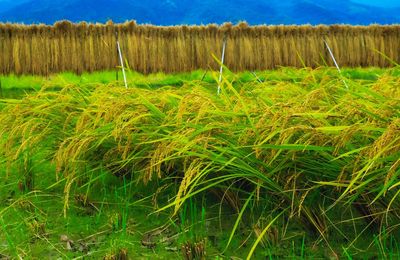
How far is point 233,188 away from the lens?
2475 millimetres

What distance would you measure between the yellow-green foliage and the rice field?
6.27 metres

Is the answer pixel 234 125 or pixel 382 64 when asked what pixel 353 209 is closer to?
pixel 234 125

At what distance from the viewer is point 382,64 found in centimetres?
1198

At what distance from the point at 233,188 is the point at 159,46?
7954 millimetres

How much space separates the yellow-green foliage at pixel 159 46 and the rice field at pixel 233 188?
627 cm

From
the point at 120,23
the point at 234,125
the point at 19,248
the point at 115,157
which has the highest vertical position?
the point at 120,23

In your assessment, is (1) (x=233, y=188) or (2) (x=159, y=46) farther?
(2) (x=159, y=46)

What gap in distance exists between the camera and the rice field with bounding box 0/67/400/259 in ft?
7.58

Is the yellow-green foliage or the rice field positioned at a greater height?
the yellow-green foliage

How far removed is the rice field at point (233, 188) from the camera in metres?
2.31

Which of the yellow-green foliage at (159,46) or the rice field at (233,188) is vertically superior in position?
the yellow-green foliage at (159,46)

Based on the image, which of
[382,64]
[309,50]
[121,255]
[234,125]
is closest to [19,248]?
[121,255]

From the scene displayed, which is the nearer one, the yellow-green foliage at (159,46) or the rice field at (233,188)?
the rice field at (233,188)

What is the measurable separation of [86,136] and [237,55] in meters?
7.74
